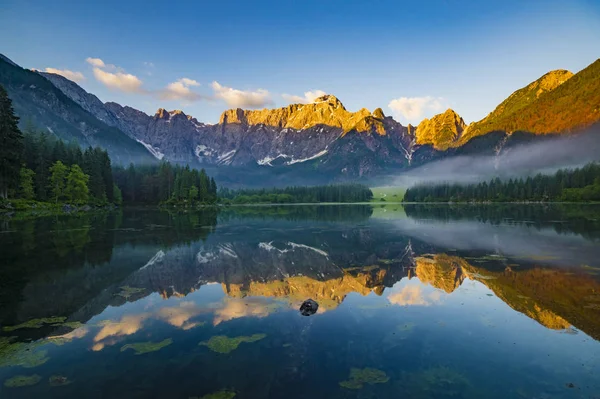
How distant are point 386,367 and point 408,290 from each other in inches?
488

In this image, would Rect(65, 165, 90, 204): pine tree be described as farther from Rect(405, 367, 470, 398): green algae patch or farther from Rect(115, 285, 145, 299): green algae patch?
Rect(405, 367, 470, 398): green algae patch

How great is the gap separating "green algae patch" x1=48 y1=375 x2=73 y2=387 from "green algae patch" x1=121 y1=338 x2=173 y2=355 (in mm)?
2721

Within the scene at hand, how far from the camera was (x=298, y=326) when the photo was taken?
702 inches

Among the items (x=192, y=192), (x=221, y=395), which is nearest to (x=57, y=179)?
(x=192, y=192)

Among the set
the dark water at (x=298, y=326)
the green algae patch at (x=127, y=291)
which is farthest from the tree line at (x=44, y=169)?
the green algae patch at (x=127, y=291)

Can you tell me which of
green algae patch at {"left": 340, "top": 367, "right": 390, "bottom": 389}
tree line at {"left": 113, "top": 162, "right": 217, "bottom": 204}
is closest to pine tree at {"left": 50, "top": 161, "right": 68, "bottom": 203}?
tree line at {"left": 113, "top": 162, "right": 217, "bottom": 204}

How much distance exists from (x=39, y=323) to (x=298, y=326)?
1381 cm


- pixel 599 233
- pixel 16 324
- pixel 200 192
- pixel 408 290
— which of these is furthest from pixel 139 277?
pixel 200 192

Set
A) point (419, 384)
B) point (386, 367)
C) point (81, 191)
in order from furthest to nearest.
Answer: point (81, 191) → point (386, 367) → point (419, 384)

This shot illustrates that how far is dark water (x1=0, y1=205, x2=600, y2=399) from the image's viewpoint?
12.0 meters

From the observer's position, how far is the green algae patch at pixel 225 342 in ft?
48.5

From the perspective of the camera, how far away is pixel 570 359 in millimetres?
13773

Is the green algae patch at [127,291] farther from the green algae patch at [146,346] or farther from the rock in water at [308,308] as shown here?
the rock in water at [308,308]

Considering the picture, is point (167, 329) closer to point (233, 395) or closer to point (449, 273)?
point (233, 395)
